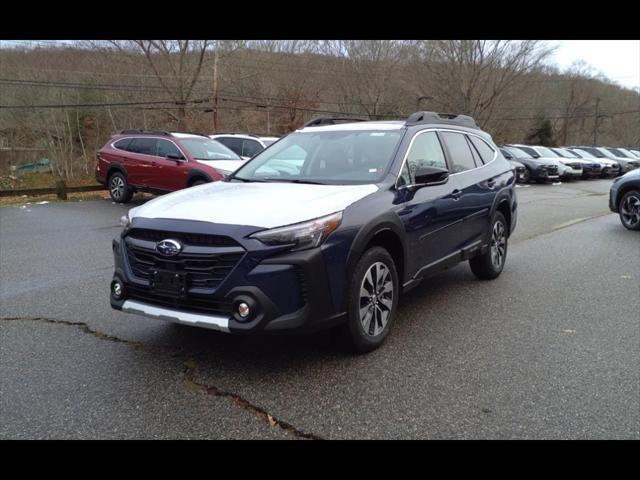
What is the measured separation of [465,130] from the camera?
5.88 metres

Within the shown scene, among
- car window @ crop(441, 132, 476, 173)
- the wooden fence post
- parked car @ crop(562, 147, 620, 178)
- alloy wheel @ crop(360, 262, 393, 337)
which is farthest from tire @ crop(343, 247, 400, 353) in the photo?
parked car @ crop(562, 147, 620, 178)

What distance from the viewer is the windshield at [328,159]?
433 cm

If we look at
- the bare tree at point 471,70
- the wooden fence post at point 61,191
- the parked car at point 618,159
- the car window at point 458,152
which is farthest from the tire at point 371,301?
the bare tree at point 471,70

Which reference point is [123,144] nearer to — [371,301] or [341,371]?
[371,301]

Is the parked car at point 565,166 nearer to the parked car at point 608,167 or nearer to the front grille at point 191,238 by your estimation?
the parked car at point 608,167

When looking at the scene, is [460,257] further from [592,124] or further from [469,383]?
[592,124]

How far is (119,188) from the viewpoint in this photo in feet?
45.8

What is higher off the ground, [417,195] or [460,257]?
[417,195]

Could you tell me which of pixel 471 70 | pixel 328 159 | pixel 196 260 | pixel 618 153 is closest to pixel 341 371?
pixel 196 260

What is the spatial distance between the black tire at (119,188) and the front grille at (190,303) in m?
11.0

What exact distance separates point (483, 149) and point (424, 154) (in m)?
1.78

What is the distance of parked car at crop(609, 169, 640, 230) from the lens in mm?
10039

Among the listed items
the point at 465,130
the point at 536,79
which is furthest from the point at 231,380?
the point at 536,79
